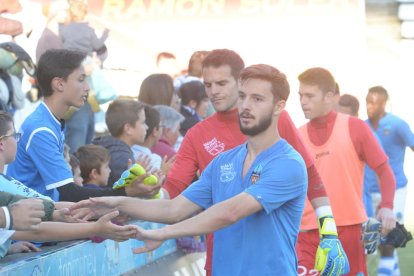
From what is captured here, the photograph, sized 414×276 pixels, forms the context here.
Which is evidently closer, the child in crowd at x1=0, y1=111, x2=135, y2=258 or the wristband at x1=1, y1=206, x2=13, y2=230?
the wristband at x1=1, y1=206, x2=13, y2=230

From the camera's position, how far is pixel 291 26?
20219 millimetres

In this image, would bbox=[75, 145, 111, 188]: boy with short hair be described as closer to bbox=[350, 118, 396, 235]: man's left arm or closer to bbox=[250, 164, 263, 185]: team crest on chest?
bbox=[350, 118, 396, 235]: man's left arm

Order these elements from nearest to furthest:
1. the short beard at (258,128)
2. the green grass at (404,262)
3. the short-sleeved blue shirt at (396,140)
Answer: the short beard at (258,128), the green grass at (404,262), the short-sleeved blue shirt at (396,140)

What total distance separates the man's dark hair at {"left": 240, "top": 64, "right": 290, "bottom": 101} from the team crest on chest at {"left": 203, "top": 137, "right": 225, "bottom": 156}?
1064mm

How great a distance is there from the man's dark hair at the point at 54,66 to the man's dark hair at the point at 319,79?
2.32m

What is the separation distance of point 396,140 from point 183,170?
778 cm

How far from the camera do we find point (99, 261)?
7.05m

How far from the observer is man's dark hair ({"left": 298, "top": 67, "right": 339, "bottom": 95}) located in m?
8.91

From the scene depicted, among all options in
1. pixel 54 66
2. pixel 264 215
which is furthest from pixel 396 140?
pixel 264 215

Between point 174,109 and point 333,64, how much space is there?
32.1 ft

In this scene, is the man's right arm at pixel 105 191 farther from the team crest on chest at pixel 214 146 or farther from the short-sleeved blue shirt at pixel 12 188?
the short-sleeved blue shirt at pixel 12 188

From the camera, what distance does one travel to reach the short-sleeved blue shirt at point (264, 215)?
5.61 metres

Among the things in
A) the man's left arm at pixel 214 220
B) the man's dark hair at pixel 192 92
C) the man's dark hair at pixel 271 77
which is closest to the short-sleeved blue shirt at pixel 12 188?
the man's left arm at pixel 214 220

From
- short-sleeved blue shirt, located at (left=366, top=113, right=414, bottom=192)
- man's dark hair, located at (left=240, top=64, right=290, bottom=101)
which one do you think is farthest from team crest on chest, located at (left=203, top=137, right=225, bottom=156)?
short-sleeved blue shirt, located at (left=366, top=113, right=414, bottom=192)
